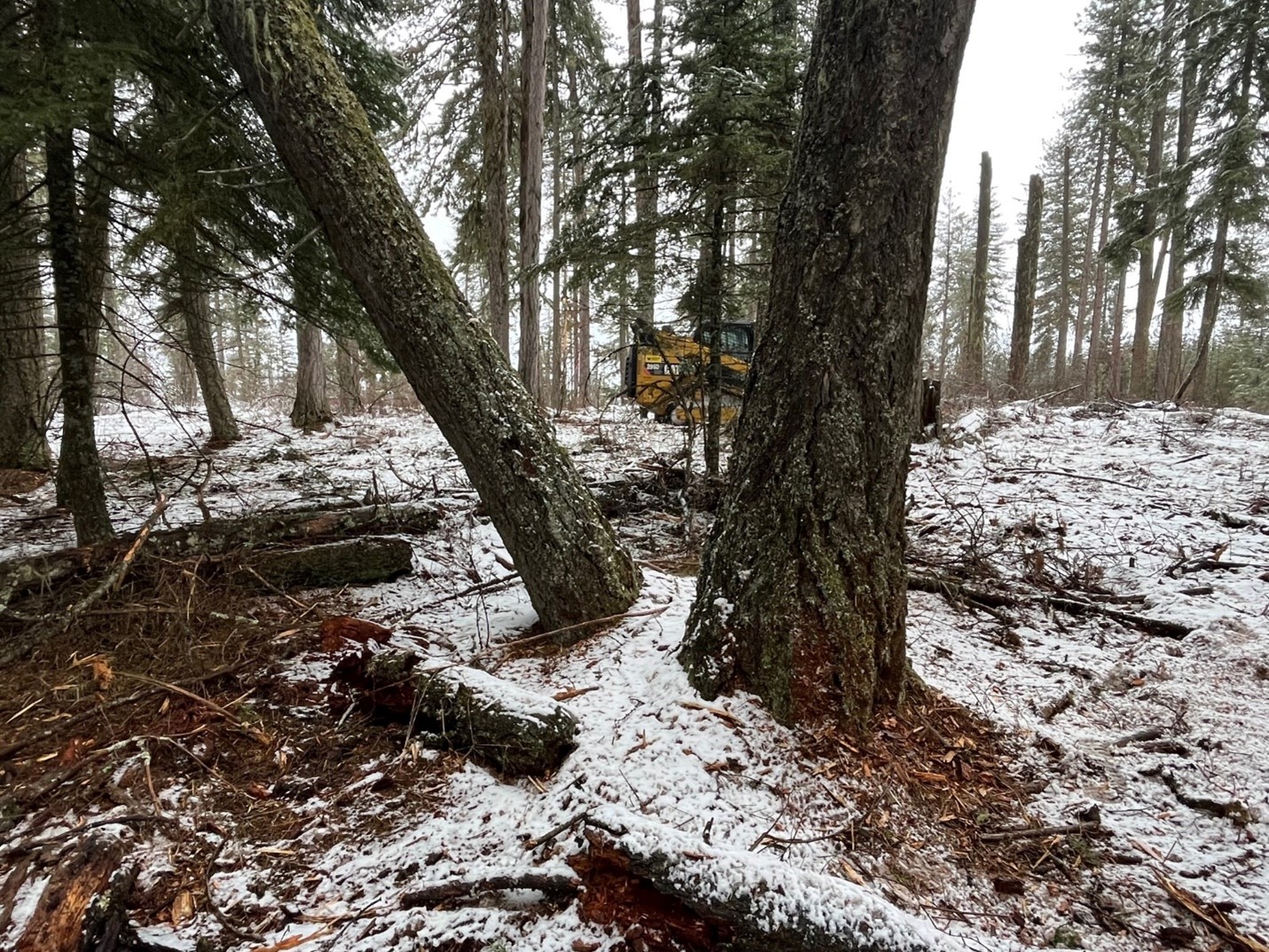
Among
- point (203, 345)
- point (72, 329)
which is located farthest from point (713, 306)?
point (203, 345)

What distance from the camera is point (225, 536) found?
11.7 feet

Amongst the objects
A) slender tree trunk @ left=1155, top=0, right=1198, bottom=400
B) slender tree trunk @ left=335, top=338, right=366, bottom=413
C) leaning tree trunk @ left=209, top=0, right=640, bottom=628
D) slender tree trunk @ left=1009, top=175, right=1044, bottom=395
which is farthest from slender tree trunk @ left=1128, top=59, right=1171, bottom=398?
slender tree trunk @ left=335, top=338, right=366, bottom=413

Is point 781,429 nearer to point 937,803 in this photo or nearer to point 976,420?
point 937,803

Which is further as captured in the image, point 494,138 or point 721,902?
point 494,138

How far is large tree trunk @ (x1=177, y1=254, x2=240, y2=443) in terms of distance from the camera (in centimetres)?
384

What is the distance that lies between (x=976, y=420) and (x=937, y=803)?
780 cm

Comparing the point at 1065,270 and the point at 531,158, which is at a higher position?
the point at 1065,270

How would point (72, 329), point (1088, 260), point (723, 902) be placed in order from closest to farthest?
point (723, 902), point (72, 329), point (1088, 260)

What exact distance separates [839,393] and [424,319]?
1993 mm

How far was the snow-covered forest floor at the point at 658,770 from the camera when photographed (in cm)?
166

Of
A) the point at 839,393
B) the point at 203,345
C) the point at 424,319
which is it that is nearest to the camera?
the point at 839,393

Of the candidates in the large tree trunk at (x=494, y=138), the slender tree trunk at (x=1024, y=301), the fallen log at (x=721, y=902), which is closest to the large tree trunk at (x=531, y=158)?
the large tree trunk at (x=494, y=138)

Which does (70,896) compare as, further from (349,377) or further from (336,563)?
(349,377)

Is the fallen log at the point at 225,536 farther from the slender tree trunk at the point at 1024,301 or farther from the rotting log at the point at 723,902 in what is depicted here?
the slender tree trunk at the point at 1024,301
